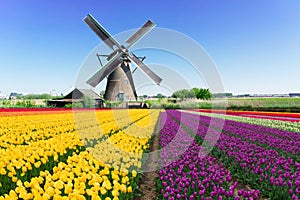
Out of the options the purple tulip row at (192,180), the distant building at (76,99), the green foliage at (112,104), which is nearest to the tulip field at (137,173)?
the purple tulip row at (192,180)

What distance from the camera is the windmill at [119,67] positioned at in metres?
30.8

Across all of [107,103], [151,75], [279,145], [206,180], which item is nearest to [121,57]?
[151,75]

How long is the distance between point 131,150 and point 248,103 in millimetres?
36515

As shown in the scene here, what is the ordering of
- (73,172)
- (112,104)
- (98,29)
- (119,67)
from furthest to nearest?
(112,104)
(119,67)
(98,29)
(73,172)

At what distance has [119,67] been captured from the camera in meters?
36.6

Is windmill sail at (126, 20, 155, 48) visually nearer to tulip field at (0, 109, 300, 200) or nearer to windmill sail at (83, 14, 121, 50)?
windmill sail at (83, 14, 121, 50)

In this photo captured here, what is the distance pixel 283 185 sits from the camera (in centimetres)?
364

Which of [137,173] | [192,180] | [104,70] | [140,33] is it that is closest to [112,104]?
[104,70]

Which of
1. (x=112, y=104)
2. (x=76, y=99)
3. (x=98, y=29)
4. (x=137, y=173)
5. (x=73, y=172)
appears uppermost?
(x=98, y=29)

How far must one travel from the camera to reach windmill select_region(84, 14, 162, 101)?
30.8 metres

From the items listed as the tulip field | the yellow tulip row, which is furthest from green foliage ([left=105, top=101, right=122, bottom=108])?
the yellow tulip row

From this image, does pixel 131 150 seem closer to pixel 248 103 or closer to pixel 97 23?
pixel 97 23

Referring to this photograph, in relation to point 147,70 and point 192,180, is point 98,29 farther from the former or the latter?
point 192,180

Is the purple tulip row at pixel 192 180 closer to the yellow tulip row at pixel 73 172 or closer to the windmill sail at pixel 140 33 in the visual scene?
the yellow tulip row at pixel 73 172
